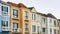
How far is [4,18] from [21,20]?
11.1ft

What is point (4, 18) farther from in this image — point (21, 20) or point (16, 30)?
point (21, 20)

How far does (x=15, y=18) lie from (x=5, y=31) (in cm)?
269

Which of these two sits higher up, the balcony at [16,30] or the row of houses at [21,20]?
the row of houses at [21,20]

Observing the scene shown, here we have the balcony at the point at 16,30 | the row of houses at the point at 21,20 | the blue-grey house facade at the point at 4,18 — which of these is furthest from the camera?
the balcony at the point at 16,30

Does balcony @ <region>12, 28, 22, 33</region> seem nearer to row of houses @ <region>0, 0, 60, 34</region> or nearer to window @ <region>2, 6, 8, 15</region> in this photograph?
row of houses @ <region>0, 0, 60, 34</region>

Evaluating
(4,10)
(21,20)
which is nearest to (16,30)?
(21,20)

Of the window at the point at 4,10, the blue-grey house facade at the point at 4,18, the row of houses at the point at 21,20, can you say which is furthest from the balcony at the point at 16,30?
the window at the point at 4,10

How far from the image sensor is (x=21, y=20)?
72.7 ft

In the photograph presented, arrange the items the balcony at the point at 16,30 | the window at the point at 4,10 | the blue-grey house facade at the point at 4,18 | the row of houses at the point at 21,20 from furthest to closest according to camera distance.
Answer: the balcony at the point at 16,30 → the row of houses at the point at 21,20 → the window at the point at 4,10 → the blue-grey house facade at the point at 4,18

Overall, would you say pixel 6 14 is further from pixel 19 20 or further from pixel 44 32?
pixel 44 32

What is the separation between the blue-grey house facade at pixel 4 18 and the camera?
18922 mm

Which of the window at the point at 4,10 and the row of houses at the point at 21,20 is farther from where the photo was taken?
the row of houses at the point at 21,20

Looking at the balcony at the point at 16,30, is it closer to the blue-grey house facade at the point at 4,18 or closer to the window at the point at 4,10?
the blue-grey house facade at the point at 4,18

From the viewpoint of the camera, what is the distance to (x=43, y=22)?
91.9ft
